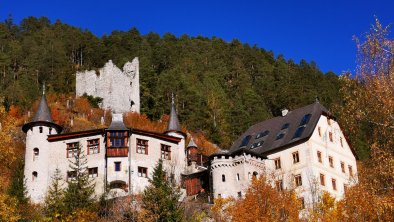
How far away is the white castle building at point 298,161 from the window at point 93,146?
9.33 meters

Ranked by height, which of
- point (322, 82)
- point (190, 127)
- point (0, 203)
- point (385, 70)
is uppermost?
point (322, 82)

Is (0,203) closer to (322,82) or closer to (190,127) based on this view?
(190,127)

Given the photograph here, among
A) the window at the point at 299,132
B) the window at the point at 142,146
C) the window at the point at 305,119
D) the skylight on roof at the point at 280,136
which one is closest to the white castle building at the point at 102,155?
the window at the point at 142,146

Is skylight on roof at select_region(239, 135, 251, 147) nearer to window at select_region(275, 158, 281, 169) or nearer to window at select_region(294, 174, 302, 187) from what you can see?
window at select_region(275, 158, 281, 169)

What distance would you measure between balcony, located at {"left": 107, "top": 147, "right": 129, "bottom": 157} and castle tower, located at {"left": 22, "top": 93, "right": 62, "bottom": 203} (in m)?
5.21

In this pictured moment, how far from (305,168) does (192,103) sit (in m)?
31.2

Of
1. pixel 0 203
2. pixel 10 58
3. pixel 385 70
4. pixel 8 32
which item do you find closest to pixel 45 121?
pixel 0 203

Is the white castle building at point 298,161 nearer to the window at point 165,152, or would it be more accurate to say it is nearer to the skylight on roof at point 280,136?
the skylight on roof at point 280,136

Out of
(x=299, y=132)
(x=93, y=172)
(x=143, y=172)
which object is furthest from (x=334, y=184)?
(x=93, y=172)

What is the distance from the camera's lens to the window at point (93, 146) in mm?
51594

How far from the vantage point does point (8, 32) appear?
109500 mm

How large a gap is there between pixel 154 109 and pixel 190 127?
6.44 metres

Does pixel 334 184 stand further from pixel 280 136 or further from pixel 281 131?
pixel 281 131

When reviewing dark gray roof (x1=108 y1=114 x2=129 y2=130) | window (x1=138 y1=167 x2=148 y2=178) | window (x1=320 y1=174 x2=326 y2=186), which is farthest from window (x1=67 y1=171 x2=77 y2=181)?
window (x1=320 y1=174 x2=326 y2=186)
